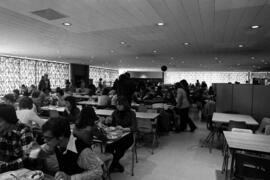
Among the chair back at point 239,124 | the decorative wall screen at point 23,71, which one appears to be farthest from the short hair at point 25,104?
the decorative wall screen at point 23,71

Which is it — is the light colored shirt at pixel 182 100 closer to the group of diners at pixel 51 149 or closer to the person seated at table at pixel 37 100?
the group of diners at pixel 51 149

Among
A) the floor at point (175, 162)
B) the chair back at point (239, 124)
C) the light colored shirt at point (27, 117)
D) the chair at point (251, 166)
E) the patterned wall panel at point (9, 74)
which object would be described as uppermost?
the patterned wall panel at point (9, 74)

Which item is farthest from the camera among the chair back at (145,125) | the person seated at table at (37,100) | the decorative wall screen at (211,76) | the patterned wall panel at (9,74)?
the decorative wall screen at (211,76)

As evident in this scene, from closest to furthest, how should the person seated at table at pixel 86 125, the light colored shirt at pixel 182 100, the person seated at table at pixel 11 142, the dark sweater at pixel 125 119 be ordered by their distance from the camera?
the person seated at table at pixel 11 142
the person seated at table at pixel 86 125
the dark sweater at pixel 125 119
the light colored shirt at pixel 182 100

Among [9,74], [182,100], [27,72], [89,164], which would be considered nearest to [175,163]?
[89,164]

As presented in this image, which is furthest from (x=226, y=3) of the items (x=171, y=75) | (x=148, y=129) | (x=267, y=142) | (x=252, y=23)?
(x=171, y=75)

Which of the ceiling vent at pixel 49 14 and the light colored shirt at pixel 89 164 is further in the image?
the ceiling vent at pixel 49 14

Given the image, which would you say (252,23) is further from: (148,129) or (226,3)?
(148,129)

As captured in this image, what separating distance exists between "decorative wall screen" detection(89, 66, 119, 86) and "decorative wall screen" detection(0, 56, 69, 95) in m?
4.57

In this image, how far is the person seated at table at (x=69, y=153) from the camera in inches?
58.5

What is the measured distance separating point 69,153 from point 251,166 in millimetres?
2166

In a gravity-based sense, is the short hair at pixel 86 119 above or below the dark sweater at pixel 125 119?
above

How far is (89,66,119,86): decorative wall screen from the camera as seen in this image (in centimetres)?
1892

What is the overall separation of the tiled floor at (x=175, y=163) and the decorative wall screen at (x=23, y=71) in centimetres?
1047
